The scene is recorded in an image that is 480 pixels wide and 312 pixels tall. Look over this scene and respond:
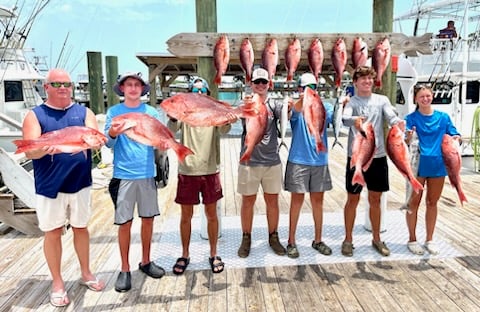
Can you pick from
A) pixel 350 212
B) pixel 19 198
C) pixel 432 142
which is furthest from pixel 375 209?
pixel 19 198

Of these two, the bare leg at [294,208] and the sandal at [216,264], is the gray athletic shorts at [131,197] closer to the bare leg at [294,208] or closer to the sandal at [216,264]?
the sandal at [216,264]

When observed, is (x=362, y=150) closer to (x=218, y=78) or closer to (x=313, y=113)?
(x=313, y=113)

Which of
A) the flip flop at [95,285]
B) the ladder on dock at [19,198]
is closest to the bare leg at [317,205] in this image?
the flip flop at [95,285]

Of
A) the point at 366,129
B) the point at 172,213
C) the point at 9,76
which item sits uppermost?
the point at 9,76

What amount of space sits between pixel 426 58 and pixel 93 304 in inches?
530

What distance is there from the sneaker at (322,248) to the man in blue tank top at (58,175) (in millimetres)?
2188

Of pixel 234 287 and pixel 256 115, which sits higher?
pixel 256 115

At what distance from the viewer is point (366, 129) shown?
303cm

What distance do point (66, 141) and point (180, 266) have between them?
1557 mm

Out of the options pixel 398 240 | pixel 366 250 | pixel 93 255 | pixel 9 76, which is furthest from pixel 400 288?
pixel 9 76

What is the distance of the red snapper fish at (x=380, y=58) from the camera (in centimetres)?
377

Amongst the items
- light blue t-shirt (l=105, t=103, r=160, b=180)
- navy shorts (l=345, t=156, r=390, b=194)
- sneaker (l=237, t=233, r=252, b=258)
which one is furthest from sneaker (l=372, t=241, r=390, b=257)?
light blue t-shirt (l=105, t=103, r=160, b=180)

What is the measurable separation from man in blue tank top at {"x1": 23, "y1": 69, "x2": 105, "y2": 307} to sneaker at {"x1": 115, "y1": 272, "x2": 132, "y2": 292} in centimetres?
39

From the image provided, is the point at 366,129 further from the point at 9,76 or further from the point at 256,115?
the point at 9,76
